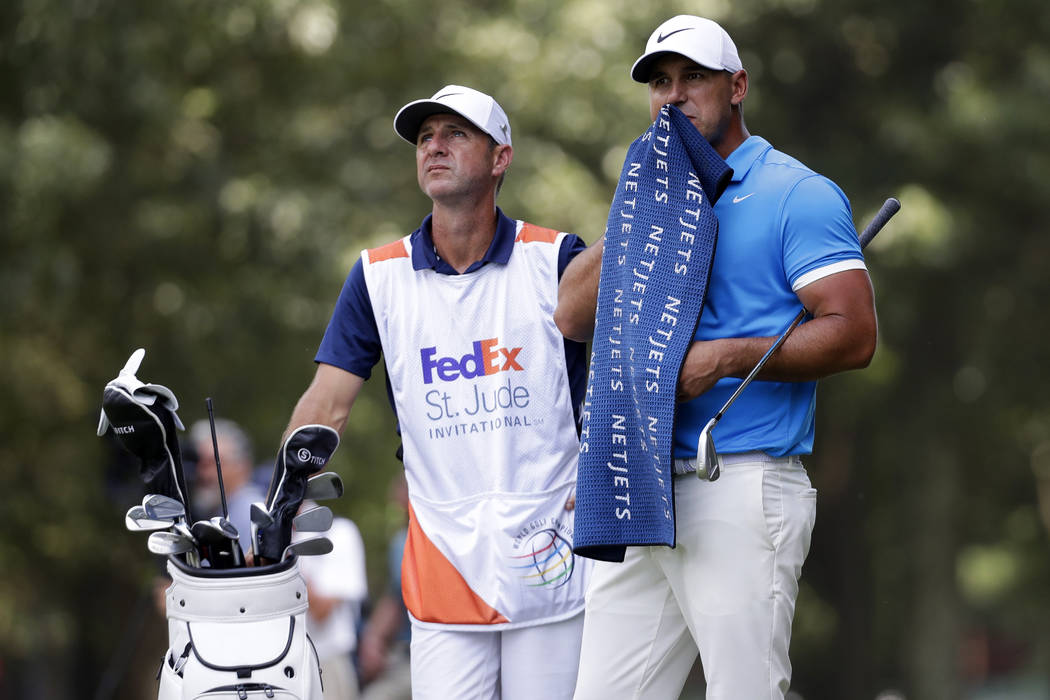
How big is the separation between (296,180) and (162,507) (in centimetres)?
861

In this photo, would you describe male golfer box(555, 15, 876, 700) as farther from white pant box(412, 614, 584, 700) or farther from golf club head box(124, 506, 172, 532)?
golf club head box(124, 506, 172, 532)

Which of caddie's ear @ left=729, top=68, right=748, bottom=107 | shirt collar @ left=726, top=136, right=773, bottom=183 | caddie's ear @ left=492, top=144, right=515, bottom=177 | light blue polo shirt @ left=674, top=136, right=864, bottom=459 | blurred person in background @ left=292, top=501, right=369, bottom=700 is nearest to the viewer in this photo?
light blue polo shirt @ left=674, top=136, right=864, bottom=459

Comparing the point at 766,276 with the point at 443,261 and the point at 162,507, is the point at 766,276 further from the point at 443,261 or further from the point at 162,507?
the point at 162,507

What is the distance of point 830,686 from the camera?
59.6 feet

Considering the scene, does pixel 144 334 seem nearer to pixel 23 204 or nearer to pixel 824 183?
pixel 23 204

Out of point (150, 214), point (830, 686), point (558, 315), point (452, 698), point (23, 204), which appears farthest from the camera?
point (830, 686)

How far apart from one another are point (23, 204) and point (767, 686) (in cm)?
896

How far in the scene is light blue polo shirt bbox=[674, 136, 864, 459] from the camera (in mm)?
3877

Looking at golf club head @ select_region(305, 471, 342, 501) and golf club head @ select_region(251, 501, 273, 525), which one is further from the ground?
A: golf club head @ select_region(305, 471, 342, 501)

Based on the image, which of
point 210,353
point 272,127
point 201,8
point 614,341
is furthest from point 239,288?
point 614,341

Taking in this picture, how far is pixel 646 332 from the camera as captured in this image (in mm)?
3957

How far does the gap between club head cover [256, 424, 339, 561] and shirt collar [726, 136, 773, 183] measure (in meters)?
1.41

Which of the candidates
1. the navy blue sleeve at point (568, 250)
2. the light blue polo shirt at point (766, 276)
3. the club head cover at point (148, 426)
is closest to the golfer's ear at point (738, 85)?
the light blue polo shirt at point (766, 276)

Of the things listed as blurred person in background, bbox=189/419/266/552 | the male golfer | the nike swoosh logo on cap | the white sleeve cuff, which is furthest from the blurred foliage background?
the white sleeve cuff
